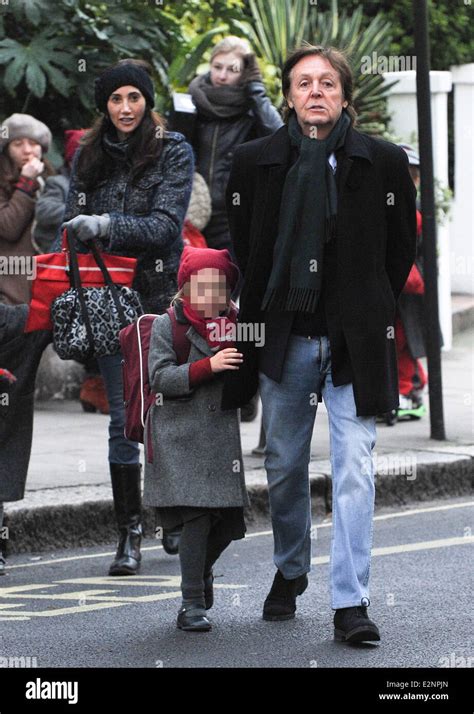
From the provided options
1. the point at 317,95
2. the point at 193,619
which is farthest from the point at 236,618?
the point at 317,95

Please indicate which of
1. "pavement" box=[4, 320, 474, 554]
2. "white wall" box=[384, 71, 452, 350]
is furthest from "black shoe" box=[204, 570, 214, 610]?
"white wall" box=[384, 71, 452, 350]

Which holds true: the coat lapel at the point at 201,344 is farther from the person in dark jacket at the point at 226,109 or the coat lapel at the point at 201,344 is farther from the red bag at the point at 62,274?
the person in dark jacket at the point at 226,109

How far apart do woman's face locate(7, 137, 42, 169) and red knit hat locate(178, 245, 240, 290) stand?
4.08m

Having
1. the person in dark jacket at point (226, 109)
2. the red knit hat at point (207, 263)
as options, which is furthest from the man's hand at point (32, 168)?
the red knit hat at point (207, 263)

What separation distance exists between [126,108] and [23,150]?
9.75 feet

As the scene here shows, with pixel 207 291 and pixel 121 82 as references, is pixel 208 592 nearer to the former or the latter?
pixel 207 291

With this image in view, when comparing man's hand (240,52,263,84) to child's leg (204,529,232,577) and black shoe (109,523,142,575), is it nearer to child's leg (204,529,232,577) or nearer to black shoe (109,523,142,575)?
black shoe (109,523,142,575)

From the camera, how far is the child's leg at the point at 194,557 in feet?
19.0

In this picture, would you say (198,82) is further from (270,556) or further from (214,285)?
(214,285)

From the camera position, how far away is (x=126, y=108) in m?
6.92

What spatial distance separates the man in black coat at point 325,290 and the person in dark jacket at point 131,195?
1.16 metres

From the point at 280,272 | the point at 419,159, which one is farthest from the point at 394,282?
the point at 419,159

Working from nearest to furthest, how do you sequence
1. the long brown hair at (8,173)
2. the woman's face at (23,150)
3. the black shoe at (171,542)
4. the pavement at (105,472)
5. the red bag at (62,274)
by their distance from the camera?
the red bag at (62,274), the black shoe at (171,542), the pavement at (105,472), the woman's face at (23,150), the long brown hair at (8,173)

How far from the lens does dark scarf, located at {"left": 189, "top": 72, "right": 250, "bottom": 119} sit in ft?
29.7
